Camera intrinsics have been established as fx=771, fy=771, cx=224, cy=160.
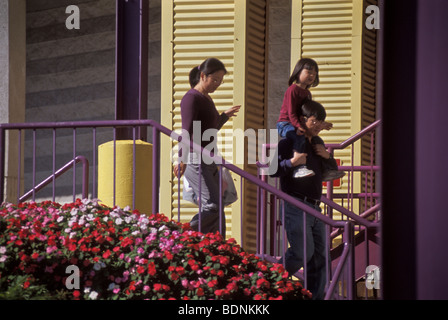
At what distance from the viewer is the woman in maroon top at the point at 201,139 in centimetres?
586

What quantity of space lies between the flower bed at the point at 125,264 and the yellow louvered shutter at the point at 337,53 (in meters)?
5.06

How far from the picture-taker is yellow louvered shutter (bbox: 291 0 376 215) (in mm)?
10141

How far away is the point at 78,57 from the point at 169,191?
550cm

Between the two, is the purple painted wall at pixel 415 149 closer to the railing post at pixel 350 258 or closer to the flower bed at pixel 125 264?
the flower bed at pixel 125 264

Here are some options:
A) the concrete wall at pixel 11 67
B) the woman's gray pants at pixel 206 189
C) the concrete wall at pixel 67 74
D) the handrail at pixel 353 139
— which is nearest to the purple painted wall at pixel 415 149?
the woman's gray pants at pixel 206 189

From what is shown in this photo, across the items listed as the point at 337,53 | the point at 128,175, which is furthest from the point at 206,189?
the point at 337,53

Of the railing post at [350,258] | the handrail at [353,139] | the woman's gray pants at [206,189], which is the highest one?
the handrail at [353,139]

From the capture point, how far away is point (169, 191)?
8484mm

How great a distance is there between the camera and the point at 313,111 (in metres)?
5.96

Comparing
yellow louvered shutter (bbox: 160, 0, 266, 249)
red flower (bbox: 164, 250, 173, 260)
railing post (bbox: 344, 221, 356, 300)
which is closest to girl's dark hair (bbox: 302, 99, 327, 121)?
railing post (bbox: 344, 221, 356, 300)

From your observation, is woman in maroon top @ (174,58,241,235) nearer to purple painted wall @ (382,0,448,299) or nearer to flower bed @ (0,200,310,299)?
flower bed @ (0,200,310,299)

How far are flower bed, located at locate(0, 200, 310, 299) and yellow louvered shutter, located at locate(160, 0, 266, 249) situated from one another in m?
3.06

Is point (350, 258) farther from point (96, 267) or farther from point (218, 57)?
point (218, 57)

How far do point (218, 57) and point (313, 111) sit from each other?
280cm
